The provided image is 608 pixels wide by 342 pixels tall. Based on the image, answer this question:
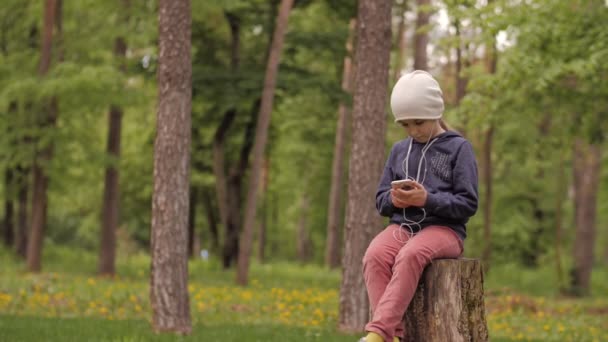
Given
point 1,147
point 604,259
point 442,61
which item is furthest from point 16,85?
point 604,259

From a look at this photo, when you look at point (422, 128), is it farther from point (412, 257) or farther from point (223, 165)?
point (223, 165)

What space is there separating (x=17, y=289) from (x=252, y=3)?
371 inches

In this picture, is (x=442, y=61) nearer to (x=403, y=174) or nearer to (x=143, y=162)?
(x=143, y=162)

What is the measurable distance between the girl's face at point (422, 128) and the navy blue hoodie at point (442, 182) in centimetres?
5

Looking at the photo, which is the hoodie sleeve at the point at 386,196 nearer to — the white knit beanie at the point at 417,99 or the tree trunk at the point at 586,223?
the white knit beanie at the point at 417,99

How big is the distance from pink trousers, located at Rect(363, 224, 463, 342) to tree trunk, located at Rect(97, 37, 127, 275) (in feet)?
48.0

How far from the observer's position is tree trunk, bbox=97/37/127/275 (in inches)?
767

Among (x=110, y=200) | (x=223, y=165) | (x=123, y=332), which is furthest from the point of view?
(x=223, y=165)

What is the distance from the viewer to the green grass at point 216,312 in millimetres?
9195

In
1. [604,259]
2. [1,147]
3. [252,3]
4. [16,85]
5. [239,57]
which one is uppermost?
[252,3]

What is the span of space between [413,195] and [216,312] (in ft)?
26.1

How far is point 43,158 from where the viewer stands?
18484 mm

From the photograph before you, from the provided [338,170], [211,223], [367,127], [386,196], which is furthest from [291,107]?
[386,196]

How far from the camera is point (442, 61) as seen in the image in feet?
88.5
